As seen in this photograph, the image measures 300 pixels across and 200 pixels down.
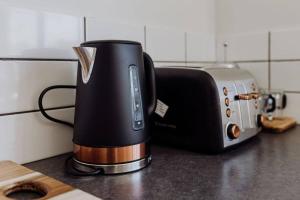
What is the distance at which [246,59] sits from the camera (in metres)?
1.21

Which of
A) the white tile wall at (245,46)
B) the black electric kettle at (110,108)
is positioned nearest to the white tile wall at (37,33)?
the black electric kettle at (110,108)

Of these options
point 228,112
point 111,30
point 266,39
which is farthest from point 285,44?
point 111,30

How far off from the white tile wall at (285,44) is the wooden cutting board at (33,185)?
0.90m

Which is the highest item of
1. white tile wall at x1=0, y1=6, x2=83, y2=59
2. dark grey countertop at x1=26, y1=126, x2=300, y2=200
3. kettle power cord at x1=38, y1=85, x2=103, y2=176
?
white tile wall at x1=0, y1=6, x2=83, y2=59

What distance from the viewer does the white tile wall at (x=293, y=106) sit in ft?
3.61

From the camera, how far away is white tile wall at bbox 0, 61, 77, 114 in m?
0.66

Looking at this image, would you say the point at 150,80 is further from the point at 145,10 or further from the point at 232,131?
the point at 145,10

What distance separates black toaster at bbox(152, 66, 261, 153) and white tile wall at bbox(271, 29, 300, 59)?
1.06ft

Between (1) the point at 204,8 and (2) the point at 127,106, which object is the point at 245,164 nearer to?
(2) the point at 127,106

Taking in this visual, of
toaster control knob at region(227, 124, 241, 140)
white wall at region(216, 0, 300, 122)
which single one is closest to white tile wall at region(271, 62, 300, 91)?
white wall at region(216, 0, 300, 122)

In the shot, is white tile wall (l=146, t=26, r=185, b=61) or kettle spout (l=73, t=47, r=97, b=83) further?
white tile wall (l=146, t=26, r=185, b=61)

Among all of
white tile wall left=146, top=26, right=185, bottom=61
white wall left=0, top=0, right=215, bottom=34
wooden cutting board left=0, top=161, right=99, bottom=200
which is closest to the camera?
wooden cutting board left=0, top=161, right=99, bottom=200

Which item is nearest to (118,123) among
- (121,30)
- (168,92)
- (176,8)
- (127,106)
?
(127,106)

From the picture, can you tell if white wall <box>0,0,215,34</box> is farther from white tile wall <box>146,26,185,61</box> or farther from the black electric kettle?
the black electric kettle
